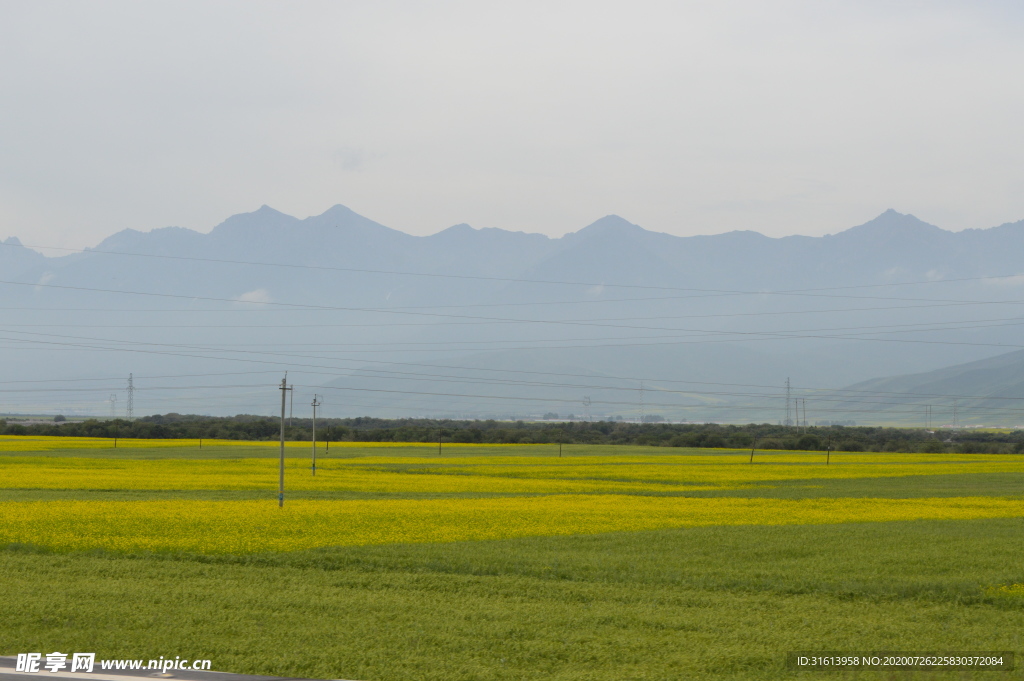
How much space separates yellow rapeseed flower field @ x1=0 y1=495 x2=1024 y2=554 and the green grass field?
172 mm

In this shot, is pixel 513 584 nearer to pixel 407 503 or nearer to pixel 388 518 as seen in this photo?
pixel 388 518

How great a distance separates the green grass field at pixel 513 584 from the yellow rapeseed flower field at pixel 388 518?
0.17m

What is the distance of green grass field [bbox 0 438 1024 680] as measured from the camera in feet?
47.5

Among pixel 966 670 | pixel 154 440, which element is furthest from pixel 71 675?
pixel 154 440

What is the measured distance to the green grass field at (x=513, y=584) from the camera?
570 inches

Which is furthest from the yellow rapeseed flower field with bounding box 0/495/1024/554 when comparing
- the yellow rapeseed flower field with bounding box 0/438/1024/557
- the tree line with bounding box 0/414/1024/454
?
the tree line with bounding box 0/414/1024/454

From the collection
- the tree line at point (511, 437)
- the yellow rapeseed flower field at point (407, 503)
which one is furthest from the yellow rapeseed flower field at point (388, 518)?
the tree line at point (511, 437)

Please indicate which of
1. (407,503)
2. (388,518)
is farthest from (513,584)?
(407,503)

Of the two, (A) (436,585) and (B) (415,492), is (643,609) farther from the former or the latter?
(B) (415,492)

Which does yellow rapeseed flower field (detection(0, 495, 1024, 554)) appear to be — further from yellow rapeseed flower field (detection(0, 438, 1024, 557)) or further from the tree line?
the tree line

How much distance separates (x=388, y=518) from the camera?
3241cm

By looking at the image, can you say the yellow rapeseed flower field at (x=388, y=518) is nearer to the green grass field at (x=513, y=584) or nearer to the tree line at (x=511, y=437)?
the green grass field at (x=513, y=584)

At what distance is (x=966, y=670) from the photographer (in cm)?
1382

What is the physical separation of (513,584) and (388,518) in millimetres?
13007
